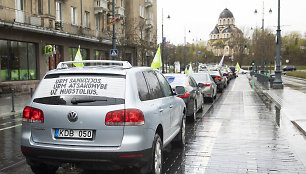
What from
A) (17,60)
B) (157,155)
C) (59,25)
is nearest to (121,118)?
(157,155)

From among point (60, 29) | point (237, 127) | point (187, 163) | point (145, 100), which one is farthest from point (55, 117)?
point (60, 29)

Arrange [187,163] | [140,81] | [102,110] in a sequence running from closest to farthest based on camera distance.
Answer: [102,110]
[140,81]
[187,163]

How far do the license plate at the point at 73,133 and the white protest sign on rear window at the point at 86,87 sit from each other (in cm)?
48

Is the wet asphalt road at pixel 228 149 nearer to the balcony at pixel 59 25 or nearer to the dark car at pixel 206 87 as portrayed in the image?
the dark car at pixel 206 87

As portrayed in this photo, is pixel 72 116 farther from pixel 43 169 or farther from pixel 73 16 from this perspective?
pixel 73 16

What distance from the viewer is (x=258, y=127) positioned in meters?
9.73

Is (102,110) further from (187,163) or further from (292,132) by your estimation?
(292,132)

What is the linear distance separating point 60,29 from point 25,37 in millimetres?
3986

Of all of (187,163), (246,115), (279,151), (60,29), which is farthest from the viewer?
(60,29)

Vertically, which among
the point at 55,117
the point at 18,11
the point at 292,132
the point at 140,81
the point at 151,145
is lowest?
the point at 292,132

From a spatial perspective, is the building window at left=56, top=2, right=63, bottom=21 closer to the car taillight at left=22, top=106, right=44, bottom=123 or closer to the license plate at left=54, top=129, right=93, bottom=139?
the car taillight at left=22, top=106, right=44, bottom=123

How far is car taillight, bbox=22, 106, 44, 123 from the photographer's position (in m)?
4.37

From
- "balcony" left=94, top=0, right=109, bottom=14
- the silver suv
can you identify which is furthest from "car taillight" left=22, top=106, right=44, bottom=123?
"balcony" left=94, top=0, right=109, bottom=14

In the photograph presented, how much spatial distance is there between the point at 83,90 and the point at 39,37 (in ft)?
71.4
